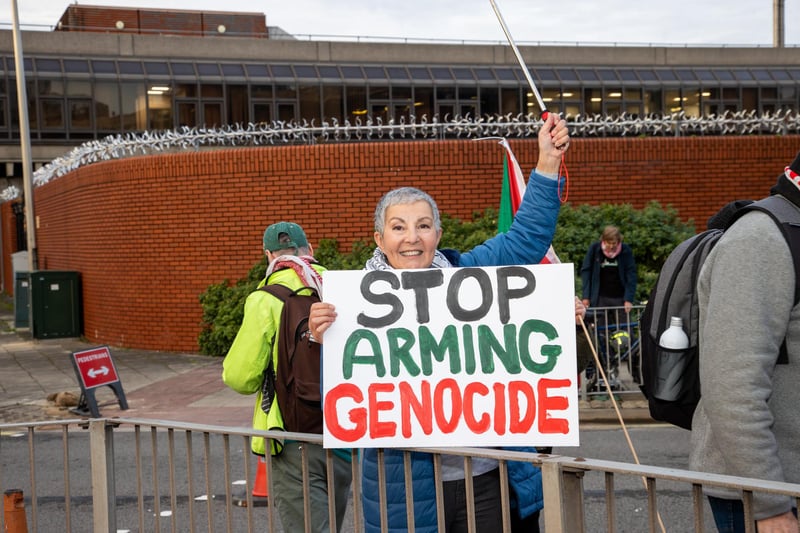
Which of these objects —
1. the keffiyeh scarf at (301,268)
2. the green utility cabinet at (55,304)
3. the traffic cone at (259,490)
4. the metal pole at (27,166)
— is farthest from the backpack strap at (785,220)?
the metal pole at (27,166)

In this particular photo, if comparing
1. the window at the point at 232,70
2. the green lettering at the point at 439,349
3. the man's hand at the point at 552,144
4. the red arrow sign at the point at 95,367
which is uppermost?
the window at the point at 232,70

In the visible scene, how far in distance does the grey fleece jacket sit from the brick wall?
11.8 metres

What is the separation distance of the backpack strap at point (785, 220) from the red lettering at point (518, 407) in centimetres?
75

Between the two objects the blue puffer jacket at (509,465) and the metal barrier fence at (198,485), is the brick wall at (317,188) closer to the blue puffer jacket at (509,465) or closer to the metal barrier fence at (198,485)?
the metal barrier fence at (198,485)

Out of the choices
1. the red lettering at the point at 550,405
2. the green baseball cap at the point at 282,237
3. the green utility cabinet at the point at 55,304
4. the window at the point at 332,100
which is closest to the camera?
the red lettering at the point at 550,405

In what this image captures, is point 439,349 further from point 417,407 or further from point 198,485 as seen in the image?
point 198,485

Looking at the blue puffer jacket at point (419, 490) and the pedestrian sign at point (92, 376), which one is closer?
the blue puffer jacket at point (419, 490)

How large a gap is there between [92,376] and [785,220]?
361 inches

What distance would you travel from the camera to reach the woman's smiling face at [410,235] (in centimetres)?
323

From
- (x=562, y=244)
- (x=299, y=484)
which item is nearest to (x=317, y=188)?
(x=562, y=244)

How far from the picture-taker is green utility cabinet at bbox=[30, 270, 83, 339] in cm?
1858

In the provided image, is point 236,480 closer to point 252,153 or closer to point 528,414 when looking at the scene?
point 528,414

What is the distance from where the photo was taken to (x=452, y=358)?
9.80 feet

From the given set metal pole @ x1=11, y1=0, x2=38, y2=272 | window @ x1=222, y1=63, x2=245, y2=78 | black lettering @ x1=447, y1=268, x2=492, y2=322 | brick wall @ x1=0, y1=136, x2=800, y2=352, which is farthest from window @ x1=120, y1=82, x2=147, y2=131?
black lettering @ x1=447, y1=268, x2=492, y2=322
